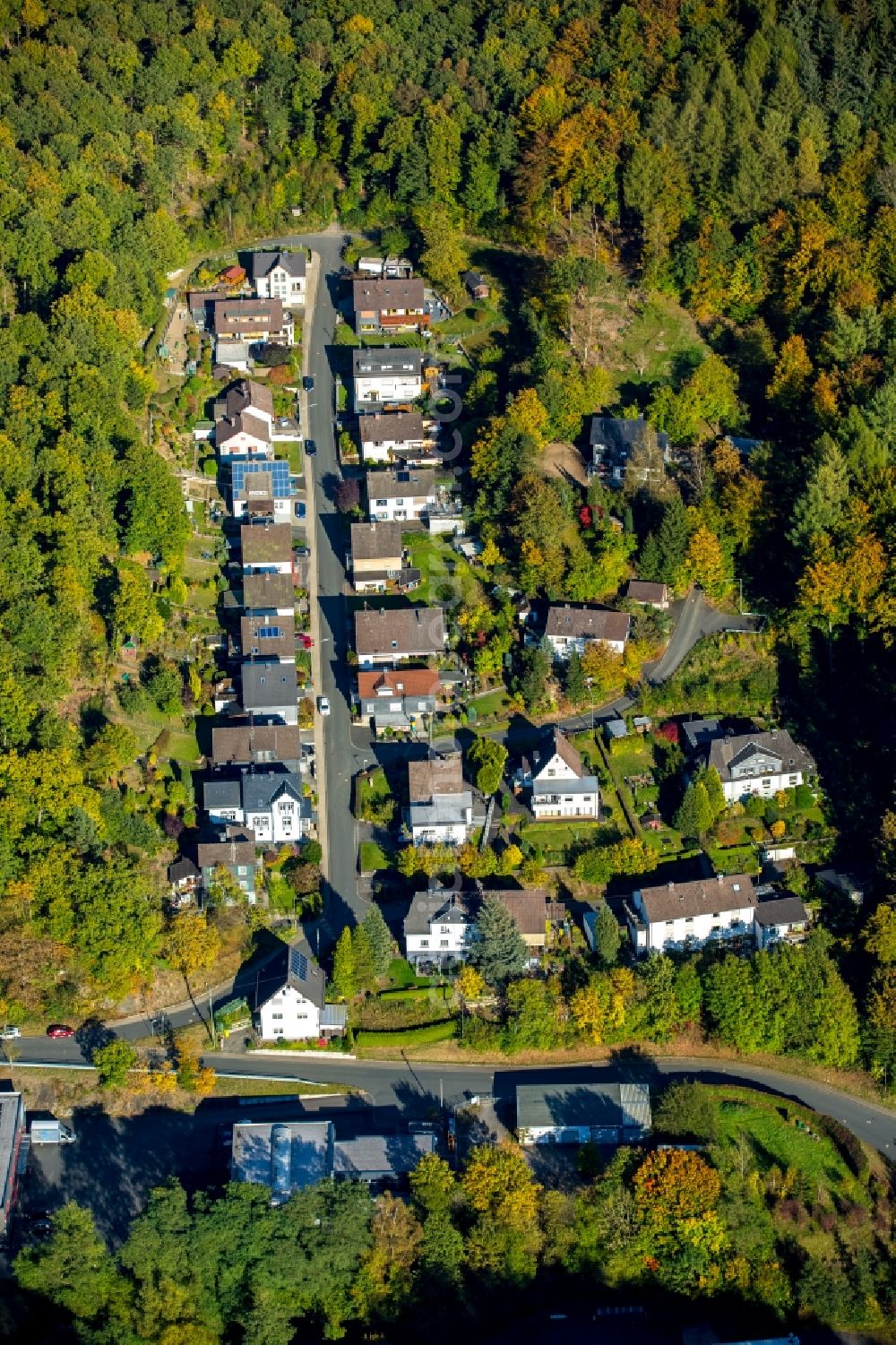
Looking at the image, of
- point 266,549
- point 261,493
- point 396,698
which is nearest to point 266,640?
point 266,549

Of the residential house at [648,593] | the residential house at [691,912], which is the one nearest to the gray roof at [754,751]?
the residential house at [691,912]

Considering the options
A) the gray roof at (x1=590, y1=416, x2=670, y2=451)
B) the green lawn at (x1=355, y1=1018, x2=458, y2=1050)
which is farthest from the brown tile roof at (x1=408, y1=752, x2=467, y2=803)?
the gray roof at (x1=590, y1=416, x2=670, y2=451)

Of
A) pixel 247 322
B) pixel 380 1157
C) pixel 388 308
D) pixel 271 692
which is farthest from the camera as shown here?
pixel 388 308

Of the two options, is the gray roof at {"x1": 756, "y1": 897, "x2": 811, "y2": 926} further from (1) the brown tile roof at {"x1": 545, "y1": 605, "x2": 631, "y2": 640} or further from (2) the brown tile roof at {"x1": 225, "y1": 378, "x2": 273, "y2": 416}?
(2) the brown tile roof at {"x1": 225, "y1": 378, "x2": 273, "y2": 416}

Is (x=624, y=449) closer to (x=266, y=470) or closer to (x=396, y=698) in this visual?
(x=266, y=470)

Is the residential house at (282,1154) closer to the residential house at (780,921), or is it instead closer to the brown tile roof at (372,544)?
the residential house at (780,921)

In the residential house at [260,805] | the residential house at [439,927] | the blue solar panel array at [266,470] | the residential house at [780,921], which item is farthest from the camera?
the blue solar panel array at [266,470]
